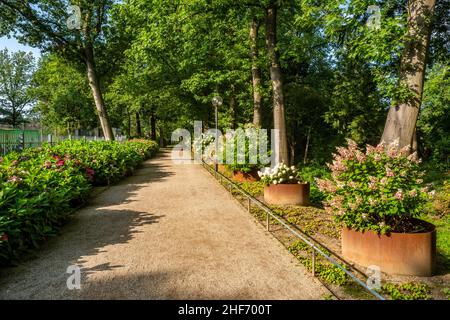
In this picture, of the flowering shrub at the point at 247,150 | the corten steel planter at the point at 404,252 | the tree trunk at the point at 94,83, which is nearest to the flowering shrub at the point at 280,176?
the flowering shrub at the point at 247,150

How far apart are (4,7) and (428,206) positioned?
2664 cm

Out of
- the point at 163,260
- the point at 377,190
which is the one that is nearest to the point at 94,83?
the point at 163,260

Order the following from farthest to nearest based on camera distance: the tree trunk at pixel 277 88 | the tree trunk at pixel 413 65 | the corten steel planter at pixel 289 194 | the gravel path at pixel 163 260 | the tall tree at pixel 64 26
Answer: the tall tree at pixel 64 26 → the tree trunk at pixel 277 88 → the corten steel planter at pixel 289 194 → the tree trunk at pixel 413 65 → the gravel path at pixel 163 260

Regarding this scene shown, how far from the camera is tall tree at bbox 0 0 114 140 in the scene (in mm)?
22000

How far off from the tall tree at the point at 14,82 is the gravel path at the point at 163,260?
7565 cm

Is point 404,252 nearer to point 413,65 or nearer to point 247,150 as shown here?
point 413,65

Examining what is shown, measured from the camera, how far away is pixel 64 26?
75.2 feet

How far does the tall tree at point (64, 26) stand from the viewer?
72.2 feet

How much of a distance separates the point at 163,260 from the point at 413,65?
300 inches

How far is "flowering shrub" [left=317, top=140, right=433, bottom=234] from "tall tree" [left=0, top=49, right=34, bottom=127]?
259 ft

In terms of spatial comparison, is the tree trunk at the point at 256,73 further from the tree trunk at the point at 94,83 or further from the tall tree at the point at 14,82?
the tall tree at the point at 14,82

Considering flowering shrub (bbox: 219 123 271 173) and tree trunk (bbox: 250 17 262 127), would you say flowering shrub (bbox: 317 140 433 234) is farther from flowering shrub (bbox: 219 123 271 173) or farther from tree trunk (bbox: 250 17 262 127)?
tree trunk (bbox: 250 17 262 127)
